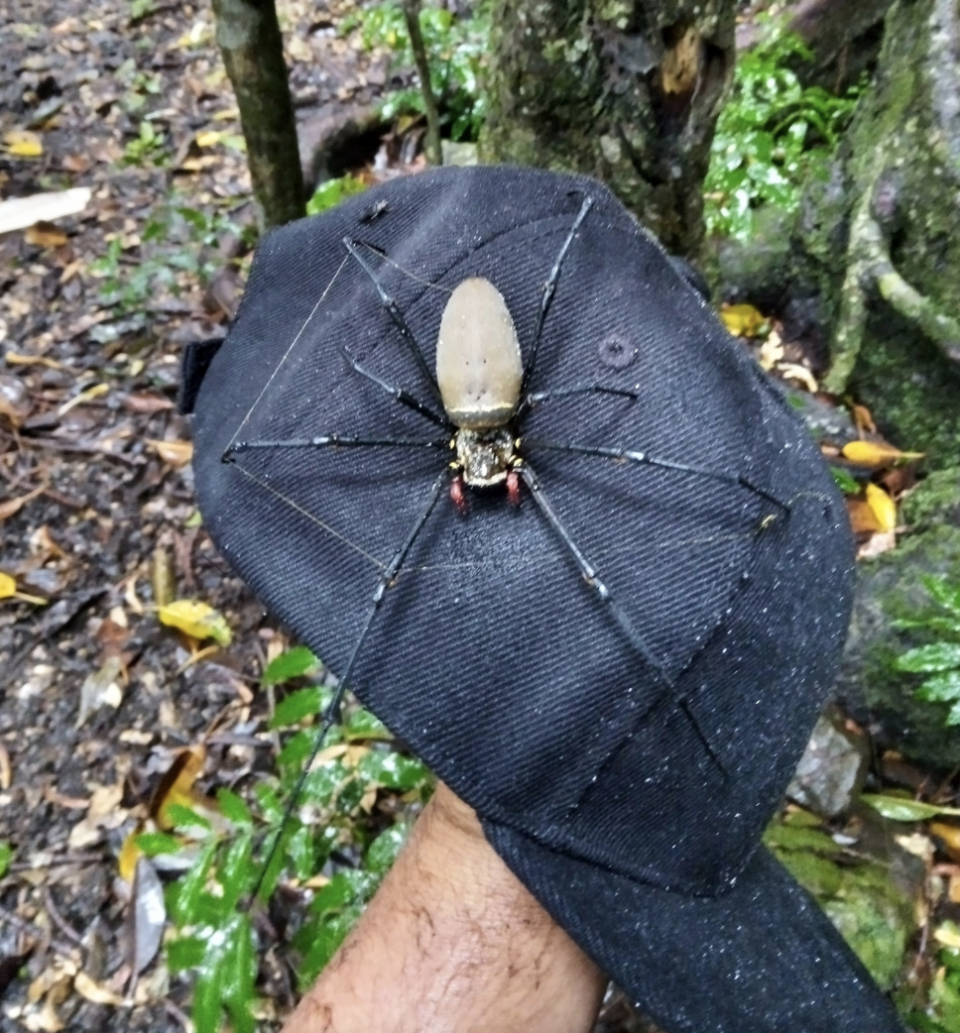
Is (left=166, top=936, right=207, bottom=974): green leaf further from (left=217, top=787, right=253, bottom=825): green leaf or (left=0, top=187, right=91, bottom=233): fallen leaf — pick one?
(left=0, top=187, right=91, bottom=233): fallen leaf

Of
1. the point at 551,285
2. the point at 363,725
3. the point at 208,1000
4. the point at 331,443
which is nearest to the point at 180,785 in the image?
the point at 363,725

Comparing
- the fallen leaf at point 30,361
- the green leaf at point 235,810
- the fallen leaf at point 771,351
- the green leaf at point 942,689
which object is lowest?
the green leaf at point 942,689

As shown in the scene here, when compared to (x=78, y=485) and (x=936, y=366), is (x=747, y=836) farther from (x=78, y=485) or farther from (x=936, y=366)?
(x=78, y=485)

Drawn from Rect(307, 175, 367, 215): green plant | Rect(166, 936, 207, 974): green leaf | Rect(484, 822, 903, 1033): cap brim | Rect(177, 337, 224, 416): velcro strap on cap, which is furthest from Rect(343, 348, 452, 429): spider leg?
Rect(307, 175, 367, 215): green plant

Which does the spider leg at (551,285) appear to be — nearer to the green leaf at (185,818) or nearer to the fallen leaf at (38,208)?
the green leaf at (185,818)

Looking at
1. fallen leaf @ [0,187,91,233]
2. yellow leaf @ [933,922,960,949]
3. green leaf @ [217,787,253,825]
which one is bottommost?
yellow leaf @ [933,922,960,949]

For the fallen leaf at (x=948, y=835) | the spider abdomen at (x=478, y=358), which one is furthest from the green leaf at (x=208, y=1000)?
the fallen leaf at (x=948, y=835)
